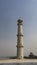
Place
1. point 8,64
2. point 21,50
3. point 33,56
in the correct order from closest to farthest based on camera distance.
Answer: point 8,64 → point 21,50 → point 33,56

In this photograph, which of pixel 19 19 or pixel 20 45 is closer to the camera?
pixel 20 45

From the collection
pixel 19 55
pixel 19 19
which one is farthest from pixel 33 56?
pixel 19 19

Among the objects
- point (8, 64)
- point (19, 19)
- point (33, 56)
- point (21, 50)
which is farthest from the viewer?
point (33, 56)

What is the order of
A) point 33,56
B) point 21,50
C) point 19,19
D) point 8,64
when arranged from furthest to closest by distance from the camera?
point 33,56 → point 19,19 → point 21,50 → point 8,64

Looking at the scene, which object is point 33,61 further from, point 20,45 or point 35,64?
point 20,45

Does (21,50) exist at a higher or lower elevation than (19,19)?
lower

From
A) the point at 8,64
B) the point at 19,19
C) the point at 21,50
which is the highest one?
the point at 19,19

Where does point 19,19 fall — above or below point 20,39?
above

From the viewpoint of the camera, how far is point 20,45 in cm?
1770

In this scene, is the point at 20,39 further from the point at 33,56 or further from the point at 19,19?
the point at 33,56

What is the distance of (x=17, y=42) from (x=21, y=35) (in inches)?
30.6

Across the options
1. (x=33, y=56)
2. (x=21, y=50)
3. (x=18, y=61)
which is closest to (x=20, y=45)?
(x=21, y=50)

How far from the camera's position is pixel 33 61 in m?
16.8

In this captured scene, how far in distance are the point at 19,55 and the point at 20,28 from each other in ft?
8.43
